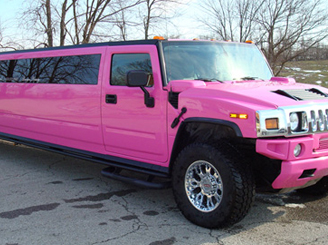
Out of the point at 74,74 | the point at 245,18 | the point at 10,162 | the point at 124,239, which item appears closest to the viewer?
the point at 124,239

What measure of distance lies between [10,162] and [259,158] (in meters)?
4.86

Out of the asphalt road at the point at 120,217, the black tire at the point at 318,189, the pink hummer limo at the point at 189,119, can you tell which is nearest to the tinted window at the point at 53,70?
the pink hummer limo at the point at 189,119

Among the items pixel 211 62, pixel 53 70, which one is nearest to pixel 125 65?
pixel 211 62

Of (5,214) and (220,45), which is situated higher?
(220,45)

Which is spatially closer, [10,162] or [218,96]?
[218,96]

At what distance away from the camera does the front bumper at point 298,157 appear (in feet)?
11.0

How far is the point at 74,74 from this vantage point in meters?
5.40

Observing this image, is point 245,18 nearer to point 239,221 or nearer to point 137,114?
point 137,114

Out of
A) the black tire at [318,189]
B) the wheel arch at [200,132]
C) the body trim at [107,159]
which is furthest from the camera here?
the black tire at [318,189]

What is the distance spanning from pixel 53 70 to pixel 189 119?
277 cm

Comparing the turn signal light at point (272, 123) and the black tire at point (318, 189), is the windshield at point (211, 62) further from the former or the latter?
the black tire at point (318, 189)

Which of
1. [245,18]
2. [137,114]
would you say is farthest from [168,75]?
[245,18]

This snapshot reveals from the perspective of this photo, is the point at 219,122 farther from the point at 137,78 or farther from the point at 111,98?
the point at 111,98

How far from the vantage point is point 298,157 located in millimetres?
3439
